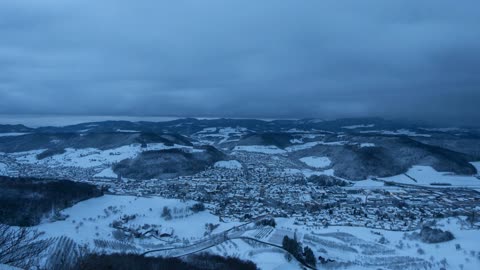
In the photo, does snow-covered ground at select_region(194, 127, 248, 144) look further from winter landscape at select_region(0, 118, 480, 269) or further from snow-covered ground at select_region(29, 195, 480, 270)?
snow-covered ground at select_region(29, 195, 480, 270)

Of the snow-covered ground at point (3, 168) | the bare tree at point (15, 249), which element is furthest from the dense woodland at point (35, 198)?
the snow-covered ground at point (3, 168)

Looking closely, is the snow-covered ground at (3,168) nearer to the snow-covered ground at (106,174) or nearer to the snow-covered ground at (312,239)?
the snow-covered ground at (106,174)

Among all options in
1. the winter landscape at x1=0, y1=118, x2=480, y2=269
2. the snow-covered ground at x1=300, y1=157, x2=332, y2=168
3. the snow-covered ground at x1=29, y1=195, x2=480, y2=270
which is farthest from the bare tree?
the snow-covered ground at x1=300, y1=157, x2=332, y2=168

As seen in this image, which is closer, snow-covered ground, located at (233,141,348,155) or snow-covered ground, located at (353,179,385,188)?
snow-covered ground, located at (353,179,385,188)

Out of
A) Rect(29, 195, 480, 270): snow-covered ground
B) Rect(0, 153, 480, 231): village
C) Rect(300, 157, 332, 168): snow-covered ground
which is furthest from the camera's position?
Rect(300, 157, 332, 168): snow-covered ground

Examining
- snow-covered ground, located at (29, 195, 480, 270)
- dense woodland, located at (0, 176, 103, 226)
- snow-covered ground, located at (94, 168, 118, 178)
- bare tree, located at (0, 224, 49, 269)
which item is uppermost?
bare tree, located at (0, 224, 49, 269)

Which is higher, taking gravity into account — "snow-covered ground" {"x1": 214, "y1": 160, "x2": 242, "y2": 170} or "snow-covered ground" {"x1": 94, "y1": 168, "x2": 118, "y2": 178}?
"snow-covered ground" {"x1": 214, "y1": 160, "x2": 242, "y2": 170}

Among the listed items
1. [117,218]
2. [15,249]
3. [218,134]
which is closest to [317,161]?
[117,218]

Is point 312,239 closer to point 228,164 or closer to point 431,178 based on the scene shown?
point 431,178
